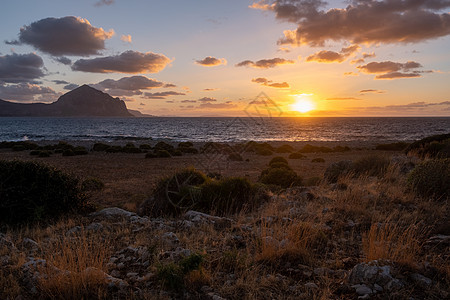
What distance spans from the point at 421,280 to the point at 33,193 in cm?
934

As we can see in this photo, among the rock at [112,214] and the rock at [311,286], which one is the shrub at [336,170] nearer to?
the rock at [112,214]

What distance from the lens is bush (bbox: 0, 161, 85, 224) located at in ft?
24.8

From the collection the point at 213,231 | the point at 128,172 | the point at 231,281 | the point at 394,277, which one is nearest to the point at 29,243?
the point at 213,231

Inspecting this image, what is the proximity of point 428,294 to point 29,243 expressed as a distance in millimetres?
7118

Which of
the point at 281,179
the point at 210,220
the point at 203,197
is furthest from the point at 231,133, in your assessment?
the point at 210,220

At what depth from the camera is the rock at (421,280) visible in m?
3.82

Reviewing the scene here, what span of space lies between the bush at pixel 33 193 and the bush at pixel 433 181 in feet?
35.9

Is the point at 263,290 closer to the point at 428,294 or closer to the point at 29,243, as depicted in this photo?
the point at 428,294

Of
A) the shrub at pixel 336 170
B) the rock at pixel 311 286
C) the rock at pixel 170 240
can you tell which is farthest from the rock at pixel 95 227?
the shrub at pixel 336 170

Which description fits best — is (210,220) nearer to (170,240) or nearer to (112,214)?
(170,240)

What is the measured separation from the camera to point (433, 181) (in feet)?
28.2

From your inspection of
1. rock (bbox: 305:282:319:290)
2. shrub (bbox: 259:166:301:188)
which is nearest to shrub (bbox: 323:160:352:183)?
shrub (bbox: 259:166:301:188)

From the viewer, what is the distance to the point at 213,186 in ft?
32.9

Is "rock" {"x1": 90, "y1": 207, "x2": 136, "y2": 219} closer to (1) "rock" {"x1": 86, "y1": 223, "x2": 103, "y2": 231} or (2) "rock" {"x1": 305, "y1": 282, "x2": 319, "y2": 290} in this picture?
(1) "rock" {"x1": 86, "y1": 223, "x2": 103, "y2": 231}
